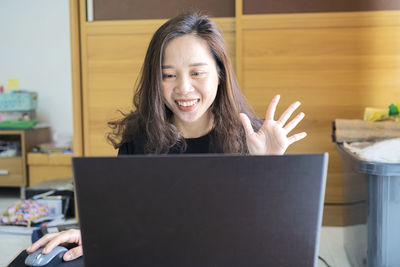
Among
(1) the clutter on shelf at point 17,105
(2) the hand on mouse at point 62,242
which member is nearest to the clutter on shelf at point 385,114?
(2) the hand on mouse at point 62,242

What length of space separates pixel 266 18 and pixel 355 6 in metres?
0.48

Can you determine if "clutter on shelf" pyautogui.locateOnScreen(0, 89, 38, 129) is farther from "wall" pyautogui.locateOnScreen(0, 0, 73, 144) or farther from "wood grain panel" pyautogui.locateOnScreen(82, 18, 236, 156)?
"wood grain panel" pyautogui.locateOnScreen(82, 18, 236, 156)

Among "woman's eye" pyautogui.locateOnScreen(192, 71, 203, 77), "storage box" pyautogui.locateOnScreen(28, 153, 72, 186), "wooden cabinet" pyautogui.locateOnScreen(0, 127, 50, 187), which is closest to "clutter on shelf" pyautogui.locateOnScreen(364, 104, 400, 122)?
"woman's eye" pyautogui.locateOnScreen(192, 71, 203, 77)

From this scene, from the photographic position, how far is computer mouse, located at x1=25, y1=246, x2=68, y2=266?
2.32ft

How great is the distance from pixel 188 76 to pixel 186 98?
6 cm

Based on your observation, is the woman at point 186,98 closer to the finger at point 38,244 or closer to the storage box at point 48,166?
the finger at point 38,244

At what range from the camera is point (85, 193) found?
0.48 metres

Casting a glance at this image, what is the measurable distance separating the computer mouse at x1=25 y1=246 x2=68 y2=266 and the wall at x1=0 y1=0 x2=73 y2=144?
2.81 metres

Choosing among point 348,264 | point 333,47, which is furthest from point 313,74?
point 348,264

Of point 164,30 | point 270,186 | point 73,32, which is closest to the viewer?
point 270,186

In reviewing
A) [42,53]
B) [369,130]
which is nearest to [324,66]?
[369,130]

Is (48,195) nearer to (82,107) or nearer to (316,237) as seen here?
(82,107)

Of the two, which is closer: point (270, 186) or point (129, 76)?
point (270, 186)

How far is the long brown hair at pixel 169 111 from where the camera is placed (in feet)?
3.60
